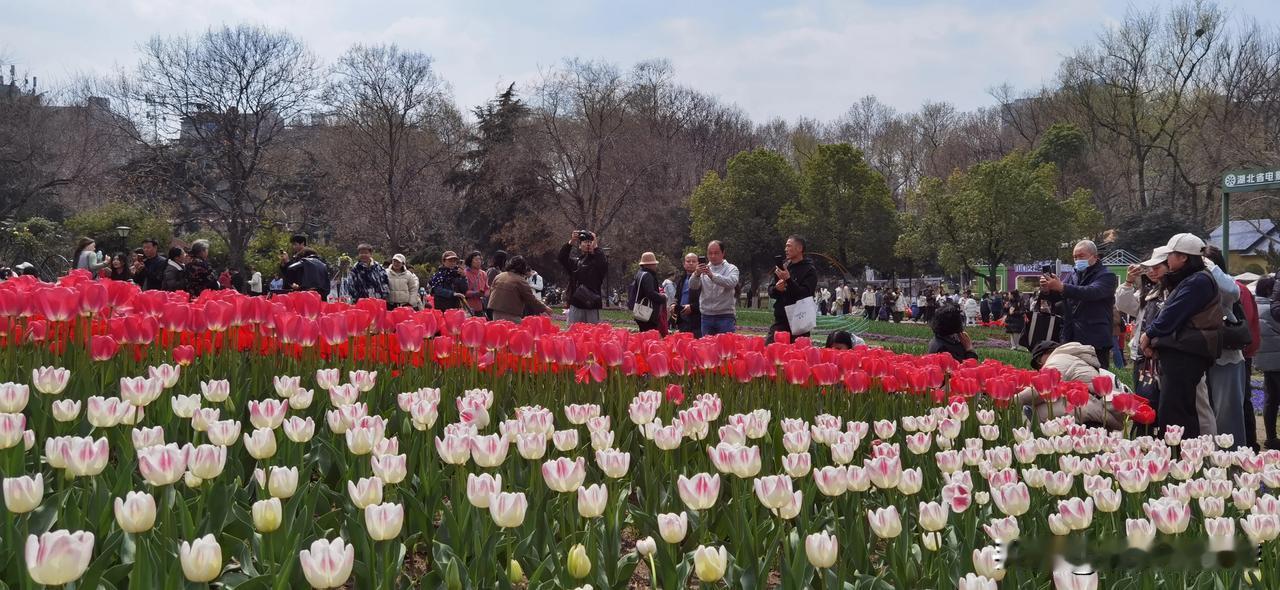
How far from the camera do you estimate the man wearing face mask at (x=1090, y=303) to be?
7703 millimetres

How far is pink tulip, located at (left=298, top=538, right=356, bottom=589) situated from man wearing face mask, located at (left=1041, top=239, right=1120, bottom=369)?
22.9 feet

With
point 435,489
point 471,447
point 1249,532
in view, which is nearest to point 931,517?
point 1249,532

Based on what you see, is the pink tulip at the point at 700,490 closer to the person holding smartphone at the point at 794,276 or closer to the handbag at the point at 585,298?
the person holding smartphone at the point at 794,276

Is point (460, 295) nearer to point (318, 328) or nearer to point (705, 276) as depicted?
point (705, 276)

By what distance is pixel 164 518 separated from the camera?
202 cm

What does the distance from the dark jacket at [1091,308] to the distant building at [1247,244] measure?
37.1m

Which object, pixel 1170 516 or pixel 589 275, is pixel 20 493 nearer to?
pixel 1170 516

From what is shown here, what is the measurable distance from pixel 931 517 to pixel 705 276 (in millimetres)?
7518

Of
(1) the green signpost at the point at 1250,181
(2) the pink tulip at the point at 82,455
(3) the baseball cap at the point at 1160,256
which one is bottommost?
(2) the pink tulip at the point at 82,455

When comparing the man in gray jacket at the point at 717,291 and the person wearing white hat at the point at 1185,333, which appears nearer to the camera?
the person wearing white hat at the point at 1185,333

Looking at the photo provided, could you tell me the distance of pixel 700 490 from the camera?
6.74ft

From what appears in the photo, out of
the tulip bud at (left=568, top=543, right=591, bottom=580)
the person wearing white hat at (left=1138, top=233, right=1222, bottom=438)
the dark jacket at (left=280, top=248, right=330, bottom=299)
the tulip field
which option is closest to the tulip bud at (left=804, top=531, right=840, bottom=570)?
the tulip field

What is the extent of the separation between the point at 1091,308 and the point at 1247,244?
50327 millimetres

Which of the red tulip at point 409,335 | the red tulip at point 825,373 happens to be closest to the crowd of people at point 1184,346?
the red tulip at point 825,373
